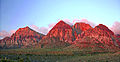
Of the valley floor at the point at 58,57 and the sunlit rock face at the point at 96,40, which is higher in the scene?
the sunlit rock face at the point at 96,40

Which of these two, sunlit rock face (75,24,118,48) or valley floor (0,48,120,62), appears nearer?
valley floor (0,48,120,62)

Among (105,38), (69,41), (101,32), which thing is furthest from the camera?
(69,41)

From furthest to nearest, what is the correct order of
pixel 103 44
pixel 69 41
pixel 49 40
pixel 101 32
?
1. pixel 69 41
2. pixel 49 40
3. pixel 101 32
4. pixel 103 44

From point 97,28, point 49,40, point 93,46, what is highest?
point 97,28

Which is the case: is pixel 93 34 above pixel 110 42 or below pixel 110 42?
above

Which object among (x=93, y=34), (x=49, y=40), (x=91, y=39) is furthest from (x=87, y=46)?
(x=49, y=40)

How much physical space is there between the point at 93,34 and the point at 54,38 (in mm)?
64461

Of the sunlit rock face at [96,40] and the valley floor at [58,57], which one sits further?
the sunlit rock face at [96,40]

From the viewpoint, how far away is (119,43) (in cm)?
16312

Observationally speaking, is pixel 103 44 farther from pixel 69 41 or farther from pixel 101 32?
pixel 69 41

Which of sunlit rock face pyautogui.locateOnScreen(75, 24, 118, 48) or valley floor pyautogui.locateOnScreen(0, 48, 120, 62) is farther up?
sunlit rock face pyautogui.locateOnScreen(75, 24, 118, 48)

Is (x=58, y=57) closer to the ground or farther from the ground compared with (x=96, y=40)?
closer to the ground

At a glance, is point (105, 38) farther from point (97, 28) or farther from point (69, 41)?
point (69, 41)

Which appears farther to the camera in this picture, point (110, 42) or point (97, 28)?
point (97, 28)
